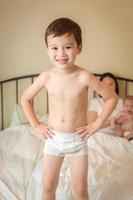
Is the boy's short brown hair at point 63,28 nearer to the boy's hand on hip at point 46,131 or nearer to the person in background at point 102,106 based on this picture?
the boy's hand on hip at point 46,131

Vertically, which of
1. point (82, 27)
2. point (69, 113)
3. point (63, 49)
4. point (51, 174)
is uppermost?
point (82, 27)

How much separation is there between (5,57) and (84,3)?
79 cm

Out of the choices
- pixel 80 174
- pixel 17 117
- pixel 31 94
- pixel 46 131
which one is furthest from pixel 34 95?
pixel 17 117

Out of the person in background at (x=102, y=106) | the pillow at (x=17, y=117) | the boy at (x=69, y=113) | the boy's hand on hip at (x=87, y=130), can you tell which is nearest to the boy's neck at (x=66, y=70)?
the boy at (x=69, y=113)

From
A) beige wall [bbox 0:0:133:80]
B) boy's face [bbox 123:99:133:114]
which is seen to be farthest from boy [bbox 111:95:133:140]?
beige wall [bbox 0:0:133:80]

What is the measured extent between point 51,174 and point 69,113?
0.95ft

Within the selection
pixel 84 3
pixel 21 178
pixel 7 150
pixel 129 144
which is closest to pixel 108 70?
pixel 84 3

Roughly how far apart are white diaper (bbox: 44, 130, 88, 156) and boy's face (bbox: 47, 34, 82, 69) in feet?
0.97

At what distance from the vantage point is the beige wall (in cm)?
262

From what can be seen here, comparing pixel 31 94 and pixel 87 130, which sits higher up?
pixel 31 94

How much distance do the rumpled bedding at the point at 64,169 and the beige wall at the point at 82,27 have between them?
2.28ft

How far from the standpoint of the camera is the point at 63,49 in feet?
4.11

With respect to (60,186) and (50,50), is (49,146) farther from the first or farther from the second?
(50,50)

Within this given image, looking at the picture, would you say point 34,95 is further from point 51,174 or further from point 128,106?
point 128,106
